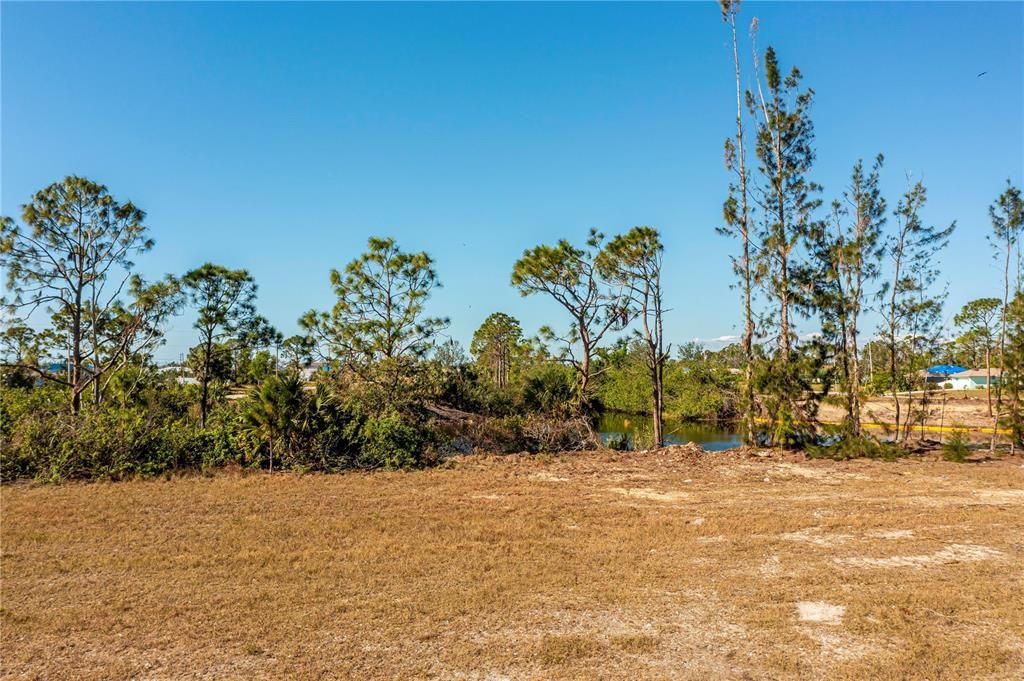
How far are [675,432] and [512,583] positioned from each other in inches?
822

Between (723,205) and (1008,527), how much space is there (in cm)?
1113

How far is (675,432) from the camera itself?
2608 cm

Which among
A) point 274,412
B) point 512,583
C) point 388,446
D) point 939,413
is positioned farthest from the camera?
point 939,413

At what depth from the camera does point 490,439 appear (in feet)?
56.4

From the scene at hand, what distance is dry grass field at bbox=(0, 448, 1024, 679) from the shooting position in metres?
4.75

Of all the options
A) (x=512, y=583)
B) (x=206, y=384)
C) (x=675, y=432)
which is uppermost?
(x=206, y=384)

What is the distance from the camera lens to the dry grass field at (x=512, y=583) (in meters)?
4.75

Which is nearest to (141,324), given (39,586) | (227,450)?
(227,450)

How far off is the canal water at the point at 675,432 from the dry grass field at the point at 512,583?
376 inches

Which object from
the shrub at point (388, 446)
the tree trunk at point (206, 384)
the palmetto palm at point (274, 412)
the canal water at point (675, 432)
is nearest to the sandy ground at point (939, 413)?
the canal water at point (675, 432)

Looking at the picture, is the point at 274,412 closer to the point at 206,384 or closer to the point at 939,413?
the point at 206,384

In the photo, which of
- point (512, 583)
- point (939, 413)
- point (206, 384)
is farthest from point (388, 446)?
point (939, 413)

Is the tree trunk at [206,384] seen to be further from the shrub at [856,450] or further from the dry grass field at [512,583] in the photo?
the shrub at [856,450]

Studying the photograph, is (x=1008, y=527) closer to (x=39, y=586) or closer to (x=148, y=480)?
(x=39, y=586)
